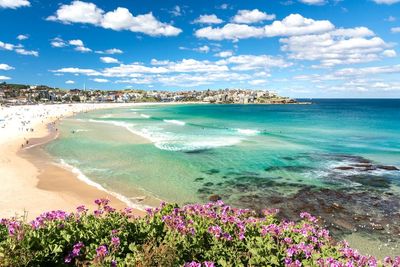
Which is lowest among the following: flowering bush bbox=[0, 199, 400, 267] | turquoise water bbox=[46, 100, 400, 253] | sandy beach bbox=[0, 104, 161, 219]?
sandy beach bbox=[0, 104, 161, 219]

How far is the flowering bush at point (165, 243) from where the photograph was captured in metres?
5.93

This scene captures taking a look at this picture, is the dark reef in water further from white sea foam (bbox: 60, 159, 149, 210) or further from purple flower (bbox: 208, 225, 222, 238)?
purple flower (bbox: 208, 225, 222, 238)

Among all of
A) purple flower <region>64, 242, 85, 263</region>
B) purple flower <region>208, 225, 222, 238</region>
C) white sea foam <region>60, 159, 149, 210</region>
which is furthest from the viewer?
white sea foam <region>60, 159, 149, 210</region>

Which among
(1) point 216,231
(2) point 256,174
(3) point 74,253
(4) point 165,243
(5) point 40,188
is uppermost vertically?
(1) point 216,231

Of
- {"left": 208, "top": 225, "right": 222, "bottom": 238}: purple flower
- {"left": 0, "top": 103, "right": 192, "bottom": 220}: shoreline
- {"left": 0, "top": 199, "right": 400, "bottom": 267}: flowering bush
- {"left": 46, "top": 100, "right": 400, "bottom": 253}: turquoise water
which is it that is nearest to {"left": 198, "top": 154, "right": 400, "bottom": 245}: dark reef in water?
{"left": 46, "top": 100, "right": 400, "bottom": 253}: turquoise water

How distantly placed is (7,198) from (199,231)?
16215 mm

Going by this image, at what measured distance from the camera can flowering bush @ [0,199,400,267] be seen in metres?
5.93

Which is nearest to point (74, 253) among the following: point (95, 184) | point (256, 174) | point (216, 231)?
point (216, 231)

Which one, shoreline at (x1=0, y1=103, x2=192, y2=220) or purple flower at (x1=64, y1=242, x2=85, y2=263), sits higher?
purple flower at (x1=64, y1=242, x2=85, y2=263)

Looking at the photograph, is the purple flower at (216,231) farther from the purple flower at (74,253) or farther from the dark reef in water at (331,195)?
the dark reef in water at (331,195)

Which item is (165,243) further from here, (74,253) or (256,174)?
(256,174)

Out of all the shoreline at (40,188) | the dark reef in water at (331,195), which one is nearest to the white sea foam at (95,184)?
the shoreline at (40,188)

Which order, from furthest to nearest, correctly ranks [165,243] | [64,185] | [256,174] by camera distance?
[256,174] < [64,185] < [165,243]

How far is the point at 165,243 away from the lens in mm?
7016
